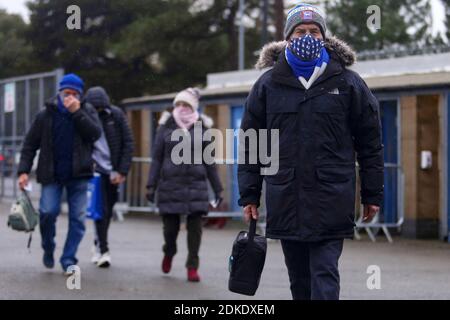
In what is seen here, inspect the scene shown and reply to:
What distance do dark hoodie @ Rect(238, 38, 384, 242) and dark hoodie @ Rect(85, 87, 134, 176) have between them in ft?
15.7

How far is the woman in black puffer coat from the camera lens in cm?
915

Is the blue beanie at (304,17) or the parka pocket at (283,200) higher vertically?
the blue beanie at (304,17)

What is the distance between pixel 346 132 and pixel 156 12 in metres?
25.3

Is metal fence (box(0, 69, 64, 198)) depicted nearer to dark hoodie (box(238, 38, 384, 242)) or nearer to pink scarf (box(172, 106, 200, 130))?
pink scarf (box(172, 106, 200, 130))

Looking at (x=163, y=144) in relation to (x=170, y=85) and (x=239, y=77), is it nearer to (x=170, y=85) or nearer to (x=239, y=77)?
(x=239, y=77)

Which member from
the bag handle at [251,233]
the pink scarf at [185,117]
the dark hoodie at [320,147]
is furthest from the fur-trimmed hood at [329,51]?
the pink scarf at [185,117]

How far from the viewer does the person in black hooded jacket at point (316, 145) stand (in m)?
5.36

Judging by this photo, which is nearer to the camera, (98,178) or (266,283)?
(266,283)

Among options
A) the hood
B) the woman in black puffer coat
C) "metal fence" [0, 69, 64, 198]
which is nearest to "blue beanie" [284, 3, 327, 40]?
the woman in black puffer coat

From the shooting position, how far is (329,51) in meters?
5.53

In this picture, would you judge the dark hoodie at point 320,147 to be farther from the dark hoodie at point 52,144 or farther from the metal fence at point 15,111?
the metal fence at point 15,111

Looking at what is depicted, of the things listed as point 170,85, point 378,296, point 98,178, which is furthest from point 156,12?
point 378,296

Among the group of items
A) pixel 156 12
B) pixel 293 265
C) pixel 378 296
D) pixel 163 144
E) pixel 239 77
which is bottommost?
pixel 378 296

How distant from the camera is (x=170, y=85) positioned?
1389 inches
